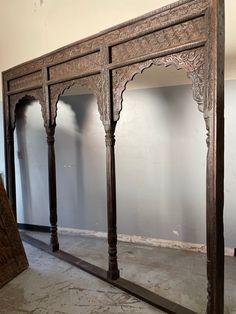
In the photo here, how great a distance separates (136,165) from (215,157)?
1.71 meters

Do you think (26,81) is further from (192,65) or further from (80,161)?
(192,65)

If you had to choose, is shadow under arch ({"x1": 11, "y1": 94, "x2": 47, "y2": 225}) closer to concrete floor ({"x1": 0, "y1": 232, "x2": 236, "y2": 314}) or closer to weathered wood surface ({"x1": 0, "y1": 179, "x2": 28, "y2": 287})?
concrete floor ({"x1": 0, "y1": 232, "x2": 236, "y2": 314})

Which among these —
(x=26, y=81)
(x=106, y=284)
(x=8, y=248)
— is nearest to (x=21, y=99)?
(x=26, y=81)

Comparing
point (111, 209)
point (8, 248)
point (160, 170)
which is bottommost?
point (8, 248)

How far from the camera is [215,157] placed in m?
1.77

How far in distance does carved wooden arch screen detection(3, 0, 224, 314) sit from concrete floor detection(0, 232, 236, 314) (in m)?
0.13

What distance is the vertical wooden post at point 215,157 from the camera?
1.73m

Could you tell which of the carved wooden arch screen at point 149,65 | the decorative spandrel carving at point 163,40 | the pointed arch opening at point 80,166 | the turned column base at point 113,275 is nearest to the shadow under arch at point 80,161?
the pointed arch opening at point 80,166

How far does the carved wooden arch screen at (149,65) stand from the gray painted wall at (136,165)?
0.65 m

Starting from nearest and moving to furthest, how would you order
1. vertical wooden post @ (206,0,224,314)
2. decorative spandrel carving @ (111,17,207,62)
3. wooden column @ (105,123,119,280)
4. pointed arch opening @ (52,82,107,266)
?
vertical wooden post @ (206,0,224,314) < decorative spandrel carving @ (111,17,207,62) < wooden column @ (105,123,119,280) < pointed arch opening @ (52,82,107,266)

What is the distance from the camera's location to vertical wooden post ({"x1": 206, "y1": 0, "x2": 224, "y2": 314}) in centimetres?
173

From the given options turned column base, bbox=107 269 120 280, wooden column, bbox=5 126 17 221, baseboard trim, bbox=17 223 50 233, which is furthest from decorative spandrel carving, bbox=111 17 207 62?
baseboard trim, bbox=17 223 50 233

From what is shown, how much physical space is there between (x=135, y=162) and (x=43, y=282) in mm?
1634

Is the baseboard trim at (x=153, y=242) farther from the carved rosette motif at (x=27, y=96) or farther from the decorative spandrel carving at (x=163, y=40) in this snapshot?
the decorative spandrel carving at (x=163, y=40)
